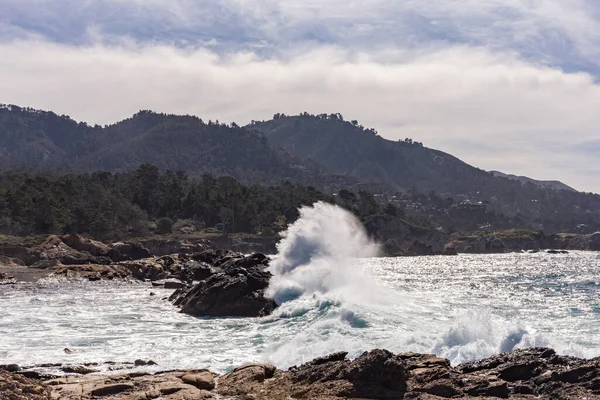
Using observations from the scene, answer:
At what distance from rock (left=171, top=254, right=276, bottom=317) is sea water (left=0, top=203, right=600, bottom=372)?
0.89 meters

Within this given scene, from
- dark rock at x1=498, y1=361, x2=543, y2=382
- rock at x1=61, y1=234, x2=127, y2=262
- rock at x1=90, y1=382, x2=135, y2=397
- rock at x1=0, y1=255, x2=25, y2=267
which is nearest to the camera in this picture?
rock at x1=90, y1=382, x2=135, y2=397

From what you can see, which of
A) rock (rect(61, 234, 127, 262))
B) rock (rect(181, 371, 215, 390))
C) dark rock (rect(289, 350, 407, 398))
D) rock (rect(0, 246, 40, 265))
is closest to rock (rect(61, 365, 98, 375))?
rock (rect(181, 371, 215, 390))

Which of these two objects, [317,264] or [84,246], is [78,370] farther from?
[84,246]

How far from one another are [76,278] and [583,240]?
560ft

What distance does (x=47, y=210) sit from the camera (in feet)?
328

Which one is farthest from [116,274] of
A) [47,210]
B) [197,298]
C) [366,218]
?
[366,218]

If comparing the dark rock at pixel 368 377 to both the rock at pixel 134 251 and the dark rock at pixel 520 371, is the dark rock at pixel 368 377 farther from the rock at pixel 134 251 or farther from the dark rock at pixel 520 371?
the rock at pixel 134 251

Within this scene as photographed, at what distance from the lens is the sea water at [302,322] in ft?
78.1

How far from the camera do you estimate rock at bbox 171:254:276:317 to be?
35.7 meters

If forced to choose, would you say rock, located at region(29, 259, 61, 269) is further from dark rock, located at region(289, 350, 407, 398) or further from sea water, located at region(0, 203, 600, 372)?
dark rock, located at region(289, 350, 407, 398)

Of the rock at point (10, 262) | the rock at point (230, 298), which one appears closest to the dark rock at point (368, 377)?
the rock at point (230, 298)

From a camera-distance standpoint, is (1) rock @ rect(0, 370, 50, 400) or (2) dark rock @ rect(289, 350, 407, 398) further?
(2) dark rock @ rect(289, 350, 407, 398)

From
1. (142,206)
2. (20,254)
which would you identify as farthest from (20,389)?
(142,206)

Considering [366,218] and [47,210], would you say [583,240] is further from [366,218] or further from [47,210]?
[47,210]
